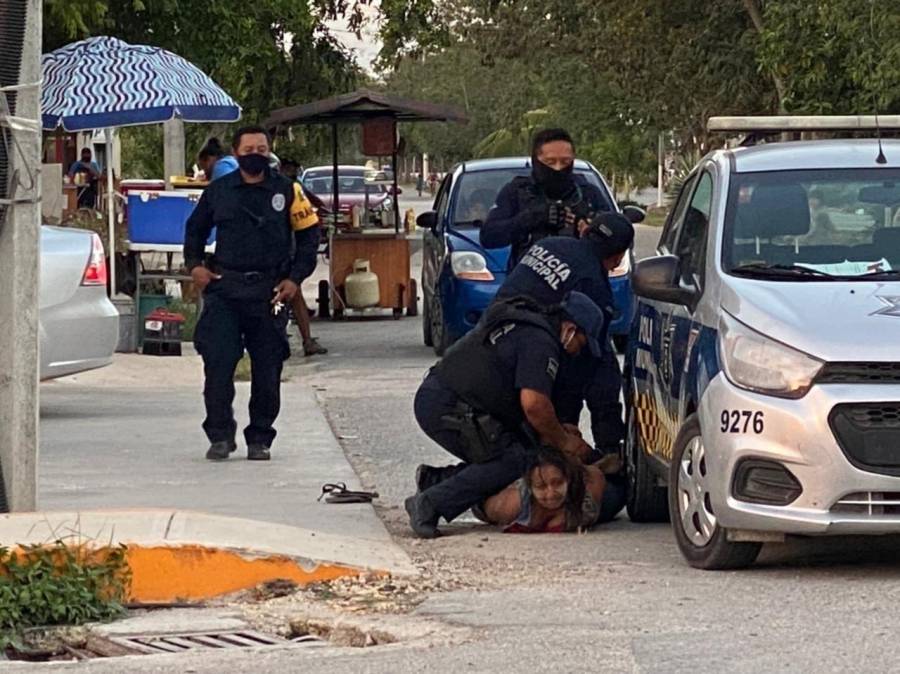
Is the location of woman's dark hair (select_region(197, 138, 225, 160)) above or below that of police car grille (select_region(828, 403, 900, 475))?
above

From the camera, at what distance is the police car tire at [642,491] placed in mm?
8844

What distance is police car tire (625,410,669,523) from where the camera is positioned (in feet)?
29.0

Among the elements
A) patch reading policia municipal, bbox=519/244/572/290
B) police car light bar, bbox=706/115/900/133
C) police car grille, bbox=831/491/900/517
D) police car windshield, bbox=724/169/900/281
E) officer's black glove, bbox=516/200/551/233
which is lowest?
police car grille, bbox=831/491/900/517

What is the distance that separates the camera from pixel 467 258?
16.8 meters

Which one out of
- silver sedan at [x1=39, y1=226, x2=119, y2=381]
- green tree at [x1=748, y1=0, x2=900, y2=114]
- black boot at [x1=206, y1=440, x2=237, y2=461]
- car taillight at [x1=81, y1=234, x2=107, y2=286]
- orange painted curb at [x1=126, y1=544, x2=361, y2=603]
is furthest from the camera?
green tree at [x1=748, y1=0, x2=900, y2=114]

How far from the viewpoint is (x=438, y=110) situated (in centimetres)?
2125

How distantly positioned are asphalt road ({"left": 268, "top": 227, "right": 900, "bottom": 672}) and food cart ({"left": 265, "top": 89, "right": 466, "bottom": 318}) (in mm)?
11742

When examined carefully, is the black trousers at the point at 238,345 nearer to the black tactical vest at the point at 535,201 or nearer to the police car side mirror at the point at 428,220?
the black tactical vest at the point at 535,201

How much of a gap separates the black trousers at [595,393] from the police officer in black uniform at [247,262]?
2.30 m

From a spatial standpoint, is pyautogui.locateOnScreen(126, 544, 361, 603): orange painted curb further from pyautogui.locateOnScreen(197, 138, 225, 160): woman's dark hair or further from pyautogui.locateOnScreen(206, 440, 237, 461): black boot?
pyautogui.locateOnScreen(197, 138, 225, 160): woman's dark hair

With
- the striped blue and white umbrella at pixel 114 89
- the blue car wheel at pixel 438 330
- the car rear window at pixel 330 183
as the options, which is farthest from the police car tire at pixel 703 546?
the car rear window at pixel 330 183

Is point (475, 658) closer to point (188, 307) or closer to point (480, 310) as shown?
point (480, 310)

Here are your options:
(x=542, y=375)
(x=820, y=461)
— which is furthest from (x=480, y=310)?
(x=820, y=461)

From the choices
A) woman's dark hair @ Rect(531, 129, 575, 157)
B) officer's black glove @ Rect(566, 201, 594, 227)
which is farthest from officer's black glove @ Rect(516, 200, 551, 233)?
woman's dark hair @ Rect(531, 129, 575, 157)
